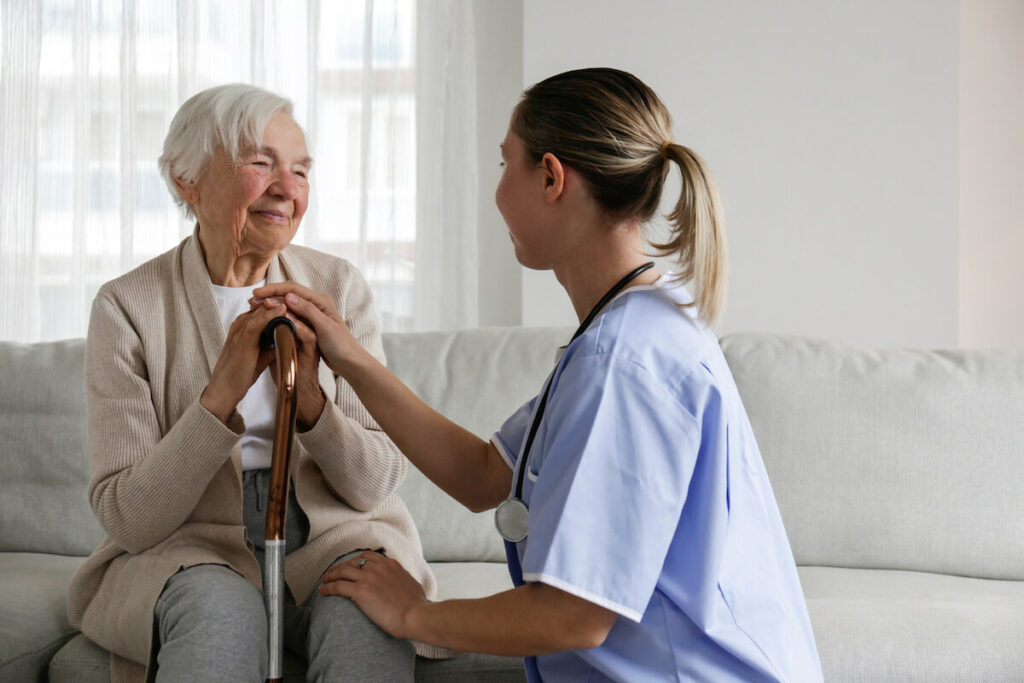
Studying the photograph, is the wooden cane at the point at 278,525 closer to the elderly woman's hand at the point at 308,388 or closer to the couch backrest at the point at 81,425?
the elderly woman's hand at the point at 308,388

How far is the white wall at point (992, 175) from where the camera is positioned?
9.25 ft

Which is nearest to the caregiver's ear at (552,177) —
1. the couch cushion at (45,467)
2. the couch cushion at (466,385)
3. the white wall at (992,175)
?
the couch cushion at (466,385)

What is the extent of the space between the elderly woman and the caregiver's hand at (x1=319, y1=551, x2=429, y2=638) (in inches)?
0.9

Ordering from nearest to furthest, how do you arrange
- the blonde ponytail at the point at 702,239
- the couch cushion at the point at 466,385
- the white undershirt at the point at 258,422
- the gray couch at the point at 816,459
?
the blonde ponytail at the point at 702,239
the white undershirt at the point at 258,422
the gray couch at the point at 816,459
the couch cushion at the point at 466,385

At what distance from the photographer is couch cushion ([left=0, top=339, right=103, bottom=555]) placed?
2.18 m

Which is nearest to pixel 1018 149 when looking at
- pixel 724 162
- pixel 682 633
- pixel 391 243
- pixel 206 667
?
pixel 724 162

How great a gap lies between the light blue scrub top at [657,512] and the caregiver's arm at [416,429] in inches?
11.5

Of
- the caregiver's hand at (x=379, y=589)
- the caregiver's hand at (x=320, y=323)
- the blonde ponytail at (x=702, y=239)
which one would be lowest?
the caregiver's hand at (x=379, y=589)

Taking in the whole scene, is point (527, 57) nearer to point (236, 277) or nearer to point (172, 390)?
point (236, 277)

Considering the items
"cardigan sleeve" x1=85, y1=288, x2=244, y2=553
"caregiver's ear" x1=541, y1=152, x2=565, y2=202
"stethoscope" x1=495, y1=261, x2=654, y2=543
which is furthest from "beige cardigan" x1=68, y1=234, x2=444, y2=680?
"caregiver's ear" x1=541, y1=152, x2=565, y2=202

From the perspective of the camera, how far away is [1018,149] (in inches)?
115

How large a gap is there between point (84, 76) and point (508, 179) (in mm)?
→ 2274

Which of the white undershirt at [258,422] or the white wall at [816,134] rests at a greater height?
the white wall at [816,134]

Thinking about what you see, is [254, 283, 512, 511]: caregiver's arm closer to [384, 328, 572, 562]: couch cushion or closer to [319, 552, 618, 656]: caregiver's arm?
[319, 552, 618, 656]: caregiver's arm
